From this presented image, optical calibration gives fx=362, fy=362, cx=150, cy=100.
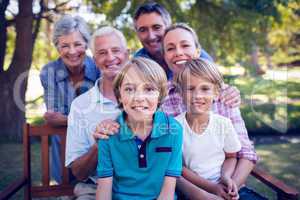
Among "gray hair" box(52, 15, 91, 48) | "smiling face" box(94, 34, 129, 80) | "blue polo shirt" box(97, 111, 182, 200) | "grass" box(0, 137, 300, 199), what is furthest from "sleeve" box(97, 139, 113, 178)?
"grass" box(0, 137, 300, 199)

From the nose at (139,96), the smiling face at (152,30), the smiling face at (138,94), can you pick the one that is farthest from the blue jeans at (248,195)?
the smiling face at (152,30)

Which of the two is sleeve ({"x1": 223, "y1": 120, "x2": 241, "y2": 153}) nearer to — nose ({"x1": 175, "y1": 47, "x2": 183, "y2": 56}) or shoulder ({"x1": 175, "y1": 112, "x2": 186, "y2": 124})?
shoulder ({"x1": 175, "y1": 112, "x2": 186, "y2": 124})

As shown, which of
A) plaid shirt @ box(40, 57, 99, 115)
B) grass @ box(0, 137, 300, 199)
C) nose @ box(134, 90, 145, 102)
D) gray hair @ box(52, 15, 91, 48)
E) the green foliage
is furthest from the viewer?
the green foliage

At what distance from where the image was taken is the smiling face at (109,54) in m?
2.37

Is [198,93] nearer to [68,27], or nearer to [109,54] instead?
[109,54]

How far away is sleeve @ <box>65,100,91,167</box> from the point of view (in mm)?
2318

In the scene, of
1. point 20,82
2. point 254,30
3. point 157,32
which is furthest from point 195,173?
point 20,82

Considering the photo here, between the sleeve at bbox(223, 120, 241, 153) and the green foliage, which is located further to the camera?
the green foliage

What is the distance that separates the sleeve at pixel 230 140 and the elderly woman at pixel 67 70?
1.17 m

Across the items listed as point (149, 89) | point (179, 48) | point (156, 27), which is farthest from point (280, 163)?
point (149, 89)

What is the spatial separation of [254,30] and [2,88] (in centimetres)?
463

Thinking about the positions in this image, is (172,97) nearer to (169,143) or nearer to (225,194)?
(169,143)

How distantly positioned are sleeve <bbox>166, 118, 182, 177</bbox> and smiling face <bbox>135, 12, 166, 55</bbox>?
4.15 ft

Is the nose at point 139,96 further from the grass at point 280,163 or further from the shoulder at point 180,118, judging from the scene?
the grass at point 280,163
